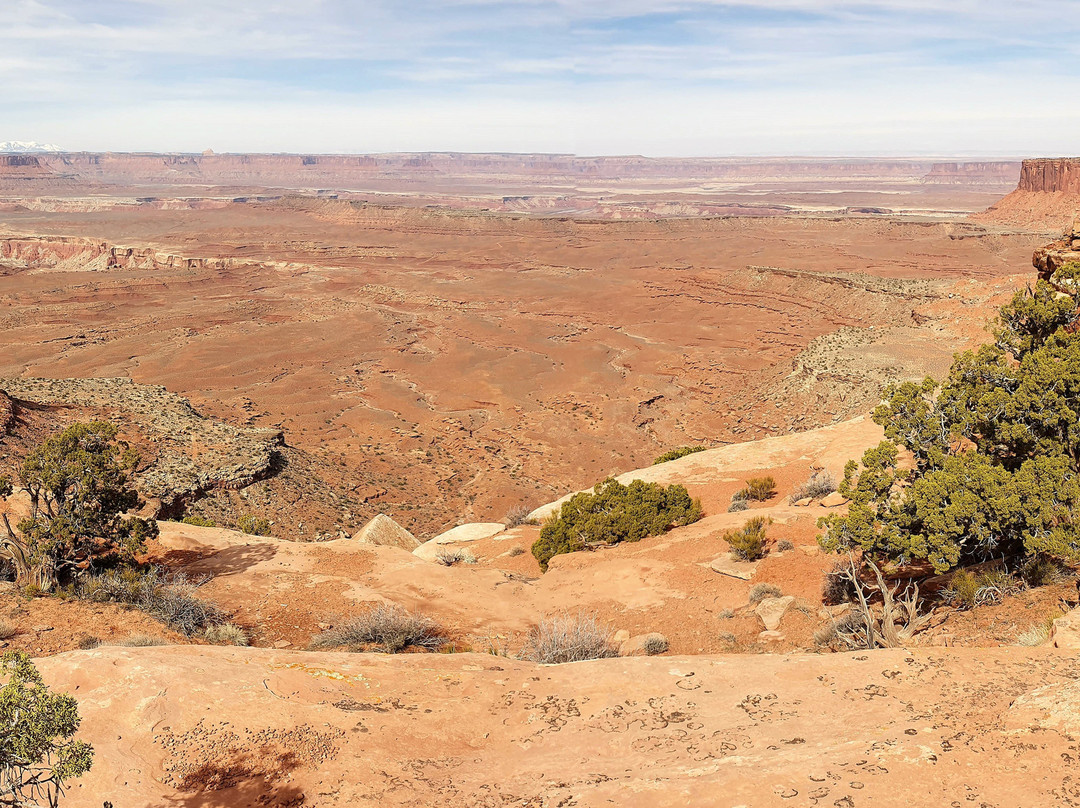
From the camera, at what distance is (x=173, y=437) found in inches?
971

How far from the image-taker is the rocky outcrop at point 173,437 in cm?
2172

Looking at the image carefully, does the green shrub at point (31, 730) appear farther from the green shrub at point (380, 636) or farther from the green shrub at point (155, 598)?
the green shrub at point (155, 598)

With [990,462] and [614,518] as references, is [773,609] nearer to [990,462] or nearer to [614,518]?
[990,462]

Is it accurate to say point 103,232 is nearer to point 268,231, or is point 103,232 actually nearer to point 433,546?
point 268,231

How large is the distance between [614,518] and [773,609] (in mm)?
5274

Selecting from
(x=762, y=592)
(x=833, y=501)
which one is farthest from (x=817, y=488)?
(x=762, y=592)

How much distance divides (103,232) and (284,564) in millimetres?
122208

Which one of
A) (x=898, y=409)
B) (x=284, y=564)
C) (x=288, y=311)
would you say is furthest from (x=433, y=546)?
(x=288, y=311)

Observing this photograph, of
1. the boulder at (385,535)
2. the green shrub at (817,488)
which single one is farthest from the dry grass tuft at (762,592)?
the boulder at (385,535)

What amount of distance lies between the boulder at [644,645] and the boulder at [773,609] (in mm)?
1470

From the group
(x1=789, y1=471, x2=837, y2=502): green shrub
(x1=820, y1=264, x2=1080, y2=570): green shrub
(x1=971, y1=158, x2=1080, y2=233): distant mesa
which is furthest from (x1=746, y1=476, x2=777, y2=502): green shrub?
(x1=971, y1=158, x2=1080, y2=233): distant mesa

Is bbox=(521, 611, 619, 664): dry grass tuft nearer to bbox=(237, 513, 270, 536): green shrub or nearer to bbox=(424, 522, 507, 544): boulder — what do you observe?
bbox=(424, 522, 507, 544): boulder

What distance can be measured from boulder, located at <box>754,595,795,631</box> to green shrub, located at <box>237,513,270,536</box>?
14.0m

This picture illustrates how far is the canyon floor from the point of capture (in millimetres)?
5227
